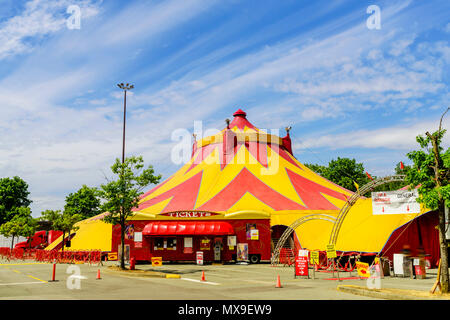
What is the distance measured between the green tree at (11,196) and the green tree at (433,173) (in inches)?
2772

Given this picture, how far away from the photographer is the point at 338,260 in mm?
21812

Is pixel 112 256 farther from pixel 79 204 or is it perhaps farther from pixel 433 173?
pixel 79 204

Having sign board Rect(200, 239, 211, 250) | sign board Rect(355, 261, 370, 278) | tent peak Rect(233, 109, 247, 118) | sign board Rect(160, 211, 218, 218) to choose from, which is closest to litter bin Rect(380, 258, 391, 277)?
sign board Rect(355, 261, 370, 278)

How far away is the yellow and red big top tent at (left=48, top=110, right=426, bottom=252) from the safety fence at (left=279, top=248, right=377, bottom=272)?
769 millimetres

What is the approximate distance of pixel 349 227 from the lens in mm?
29016

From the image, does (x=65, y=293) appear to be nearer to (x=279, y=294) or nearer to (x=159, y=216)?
(x=279, y=294)

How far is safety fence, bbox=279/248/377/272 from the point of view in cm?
2446

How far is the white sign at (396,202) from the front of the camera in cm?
2486

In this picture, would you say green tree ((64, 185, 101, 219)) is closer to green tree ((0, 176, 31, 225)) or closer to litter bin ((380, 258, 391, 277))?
green tree ((0, 176, 31, 225))

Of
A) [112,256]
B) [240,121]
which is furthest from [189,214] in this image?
[240,121]

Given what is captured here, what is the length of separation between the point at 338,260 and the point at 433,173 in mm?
8925

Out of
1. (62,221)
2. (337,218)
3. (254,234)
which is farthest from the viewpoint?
(62,221)
